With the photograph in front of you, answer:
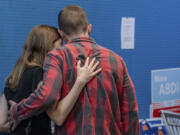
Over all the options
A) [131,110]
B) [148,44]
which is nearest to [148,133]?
[148,44]

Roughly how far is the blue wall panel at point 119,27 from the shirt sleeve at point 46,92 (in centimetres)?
115

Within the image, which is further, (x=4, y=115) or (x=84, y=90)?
(x=4, y=115)

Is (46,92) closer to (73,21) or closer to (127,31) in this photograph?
(73,21)

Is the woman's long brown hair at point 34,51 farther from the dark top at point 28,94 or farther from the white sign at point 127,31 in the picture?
the white sign at point 127,31

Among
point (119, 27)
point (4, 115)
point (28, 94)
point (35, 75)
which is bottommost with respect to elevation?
point (4, 115)

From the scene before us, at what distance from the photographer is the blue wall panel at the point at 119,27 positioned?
2391 millimetres

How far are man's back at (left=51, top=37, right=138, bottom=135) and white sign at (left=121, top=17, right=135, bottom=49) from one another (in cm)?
144

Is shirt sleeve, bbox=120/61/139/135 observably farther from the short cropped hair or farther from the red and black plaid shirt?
the short cropped hair

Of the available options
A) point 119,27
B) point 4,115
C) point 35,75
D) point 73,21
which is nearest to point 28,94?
point 35,75

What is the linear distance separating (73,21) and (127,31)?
4.93ft

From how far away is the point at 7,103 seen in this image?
1.73 metres

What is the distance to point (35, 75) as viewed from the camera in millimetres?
1562

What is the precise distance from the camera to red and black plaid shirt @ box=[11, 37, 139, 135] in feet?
4.31

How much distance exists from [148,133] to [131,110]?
146 centimetres
